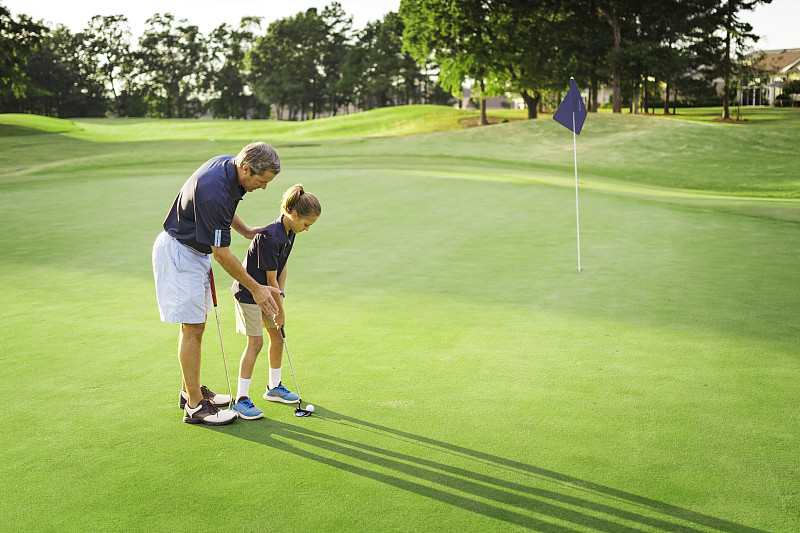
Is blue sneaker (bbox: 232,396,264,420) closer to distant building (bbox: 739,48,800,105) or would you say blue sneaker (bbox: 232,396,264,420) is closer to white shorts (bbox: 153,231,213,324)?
white shorts (bbox: 153,231,213,324)

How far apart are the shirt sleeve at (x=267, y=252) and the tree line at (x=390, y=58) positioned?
137ft

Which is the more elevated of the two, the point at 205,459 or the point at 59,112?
the point at 59,112

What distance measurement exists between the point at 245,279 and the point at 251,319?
2.18 feet

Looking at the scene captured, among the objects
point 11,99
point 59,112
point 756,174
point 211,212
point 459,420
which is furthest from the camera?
point 59,112

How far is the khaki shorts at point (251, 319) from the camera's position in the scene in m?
4.88

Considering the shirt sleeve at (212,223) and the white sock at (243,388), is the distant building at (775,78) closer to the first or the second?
the white sock at (243,388)

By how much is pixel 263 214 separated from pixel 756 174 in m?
20.9

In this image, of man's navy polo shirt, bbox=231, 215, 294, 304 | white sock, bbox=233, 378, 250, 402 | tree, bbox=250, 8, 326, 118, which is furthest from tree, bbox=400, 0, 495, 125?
white sock, bbox=233, 378, 250, 402

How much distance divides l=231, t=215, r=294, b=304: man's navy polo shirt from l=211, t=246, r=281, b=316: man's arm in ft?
0.89

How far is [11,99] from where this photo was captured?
80.1 metres

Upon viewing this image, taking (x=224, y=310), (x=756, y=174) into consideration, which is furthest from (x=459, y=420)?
(x=756, y=174)

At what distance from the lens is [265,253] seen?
476 cm

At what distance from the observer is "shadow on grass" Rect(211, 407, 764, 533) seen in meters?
3.26

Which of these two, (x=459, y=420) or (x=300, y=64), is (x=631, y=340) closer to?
(x=459, y=420)
